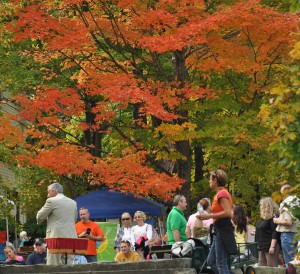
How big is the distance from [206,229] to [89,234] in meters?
3.40

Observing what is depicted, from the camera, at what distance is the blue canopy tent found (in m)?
26.1

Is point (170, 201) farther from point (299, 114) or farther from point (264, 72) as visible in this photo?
point (299, 114)

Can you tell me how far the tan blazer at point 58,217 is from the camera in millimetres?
15508

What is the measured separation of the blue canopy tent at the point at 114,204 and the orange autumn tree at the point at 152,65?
994 mm

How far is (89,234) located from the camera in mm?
18938

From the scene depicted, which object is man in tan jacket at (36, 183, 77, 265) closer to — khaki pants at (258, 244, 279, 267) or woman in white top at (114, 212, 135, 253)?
khaki pants at (258, 244, 279, 267)

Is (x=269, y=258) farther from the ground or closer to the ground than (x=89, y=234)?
closer to the ground

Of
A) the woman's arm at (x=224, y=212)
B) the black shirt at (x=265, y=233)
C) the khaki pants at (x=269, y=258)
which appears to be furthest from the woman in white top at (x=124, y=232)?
the woman's arm at (x=224, y=212)

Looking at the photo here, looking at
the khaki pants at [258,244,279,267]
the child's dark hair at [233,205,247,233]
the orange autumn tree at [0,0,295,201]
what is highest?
the orange autumn tree at [0,0,295,201]

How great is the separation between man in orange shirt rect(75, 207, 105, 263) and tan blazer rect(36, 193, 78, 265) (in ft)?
10.0

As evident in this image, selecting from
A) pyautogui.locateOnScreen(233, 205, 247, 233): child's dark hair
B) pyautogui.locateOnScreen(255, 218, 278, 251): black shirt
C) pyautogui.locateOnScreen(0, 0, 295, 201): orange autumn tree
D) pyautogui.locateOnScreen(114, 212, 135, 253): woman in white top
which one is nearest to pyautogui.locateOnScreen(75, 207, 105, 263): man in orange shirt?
pyautogui.locateOnScreen(114, 212, 135, 253): woman in white top

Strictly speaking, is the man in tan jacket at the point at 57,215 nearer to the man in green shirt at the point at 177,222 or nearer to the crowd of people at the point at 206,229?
the crowd of people at the point at 206,229

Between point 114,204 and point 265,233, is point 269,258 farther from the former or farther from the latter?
point 114,204

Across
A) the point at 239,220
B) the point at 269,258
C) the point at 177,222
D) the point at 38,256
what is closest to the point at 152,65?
the point at 38,256
